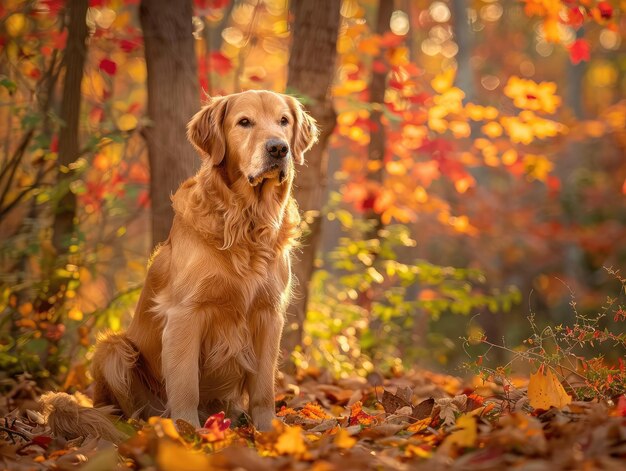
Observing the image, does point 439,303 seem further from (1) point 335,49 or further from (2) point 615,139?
(2) point 615,139

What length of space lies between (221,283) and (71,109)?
8.06 feet

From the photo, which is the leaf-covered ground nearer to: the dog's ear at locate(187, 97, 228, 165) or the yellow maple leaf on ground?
the yellow maple leaf on ground

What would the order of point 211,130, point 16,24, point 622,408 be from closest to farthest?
point 622,408
point 211,130
point 16,24

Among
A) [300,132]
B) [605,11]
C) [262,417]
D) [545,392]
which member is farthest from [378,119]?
[545,392]

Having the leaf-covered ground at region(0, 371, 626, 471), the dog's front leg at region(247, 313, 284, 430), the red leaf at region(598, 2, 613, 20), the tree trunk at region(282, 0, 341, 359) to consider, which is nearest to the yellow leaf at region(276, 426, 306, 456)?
the leaf-covered ground at region(0, 371, 626, 471)

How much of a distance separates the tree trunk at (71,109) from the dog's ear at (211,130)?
163 cm

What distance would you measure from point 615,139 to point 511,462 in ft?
53.1

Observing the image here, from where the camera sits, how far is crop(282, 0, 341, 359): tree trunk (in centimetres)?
543

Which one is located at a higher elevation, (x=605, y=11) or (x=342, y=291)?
(x=605, y=11)

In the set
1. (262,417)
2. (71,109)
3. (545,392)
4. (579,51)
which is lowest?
(262,417)

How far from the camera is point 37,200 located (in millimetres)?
5301

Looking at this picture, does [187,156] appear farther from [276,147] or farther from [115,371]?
[115,371]

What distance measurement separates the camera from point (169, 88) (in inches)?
200

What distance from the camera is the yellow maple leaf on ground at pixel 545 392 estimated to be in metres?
3.18
